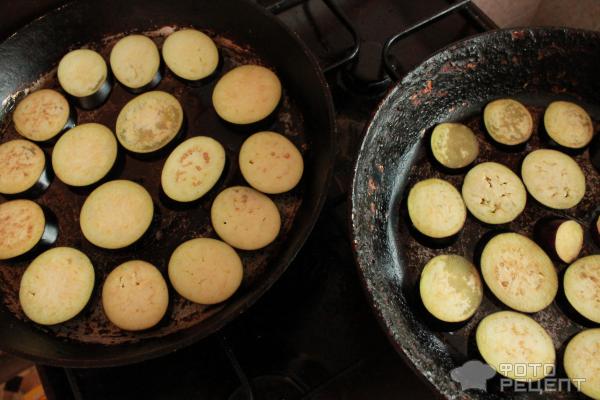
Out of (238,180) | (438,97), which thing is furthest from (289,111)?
(438,97)

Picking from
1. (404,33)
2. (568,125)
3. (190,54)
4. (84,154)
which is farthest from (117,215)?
(568,125)

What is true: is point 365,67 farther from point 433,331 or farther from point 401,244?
point 433,331

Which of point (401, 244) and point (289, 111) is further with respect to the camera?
point (289, 111)

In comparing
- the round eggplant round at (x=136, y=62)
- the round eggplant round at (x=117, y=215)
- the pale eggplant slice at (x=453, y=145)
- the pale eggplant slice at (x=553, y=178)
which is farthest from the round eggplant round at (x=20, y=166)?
the pale eggplant slice at (x=553, y=178)

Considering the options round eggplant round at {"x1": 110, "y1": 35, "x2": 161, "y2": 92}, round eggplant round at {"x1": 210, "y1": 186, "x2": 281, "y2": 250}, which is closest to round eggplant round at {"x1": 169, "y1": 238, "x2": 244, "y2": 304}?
round eggplant round at {"x1": 210, "y1": 186, "x2": 281, "y2": 250}

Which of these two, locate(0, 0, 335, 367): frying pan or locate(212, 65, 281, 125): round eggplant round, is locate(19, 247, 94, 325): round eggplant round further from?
locate(212, 65, 281, 125): round eggplant round
